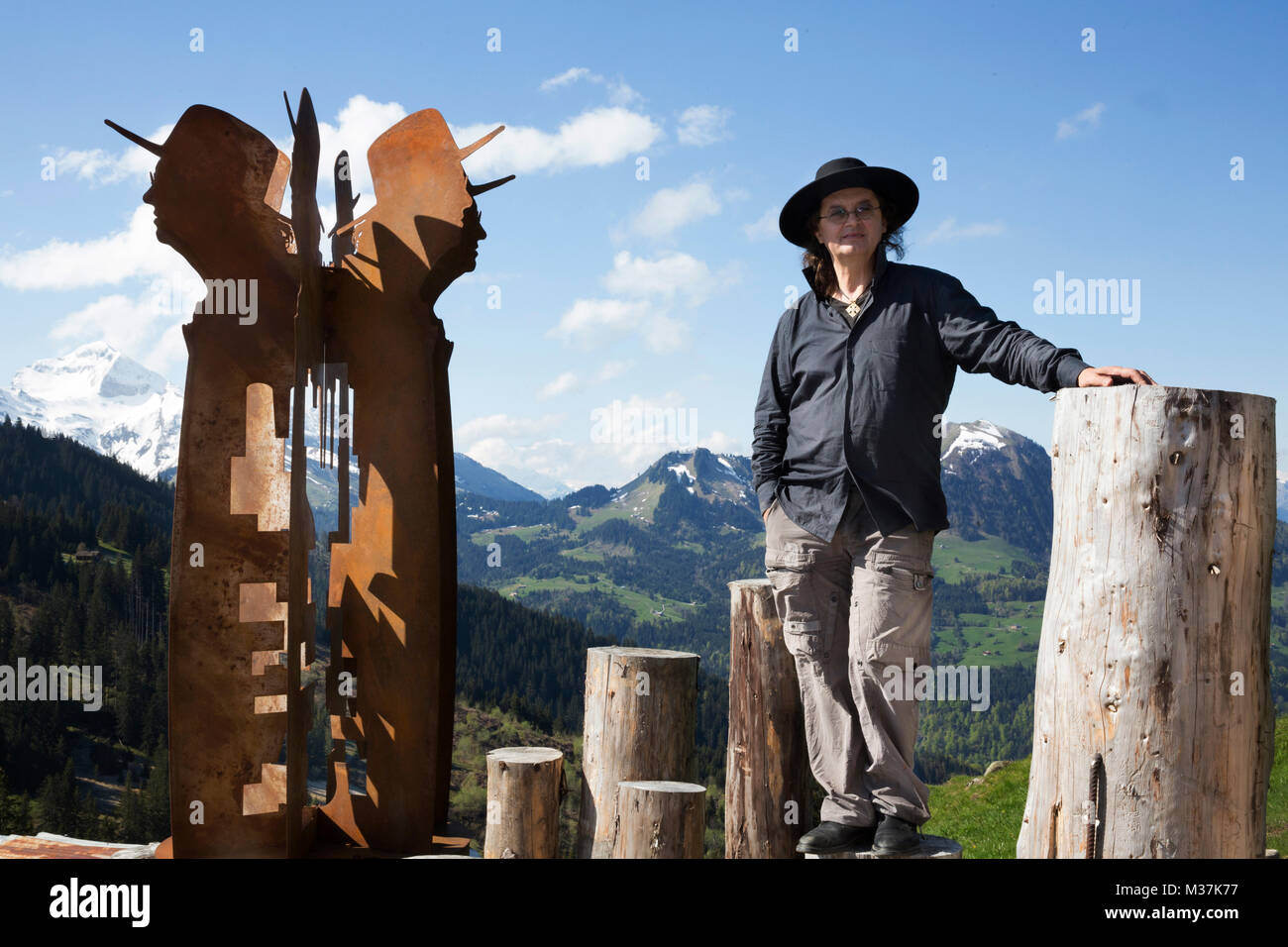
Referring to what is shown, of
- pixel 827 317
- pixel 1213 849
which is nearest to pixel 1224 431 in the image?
pixel 1213 849

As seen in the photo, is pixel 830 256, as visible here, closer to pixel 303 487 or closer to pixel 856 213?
pixel 856 213

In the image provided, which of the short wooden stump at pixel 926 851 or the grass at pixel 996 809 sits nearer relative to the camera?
the short wooden stump at pixel 926 851

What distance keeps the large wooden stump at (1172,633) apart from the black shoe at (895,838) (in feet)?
2.83

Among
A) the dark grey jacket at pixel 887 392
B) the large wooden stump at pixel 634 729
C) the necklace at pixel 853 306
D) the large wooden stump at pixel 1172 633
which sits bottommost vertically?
the large wooden stump at pixel 634 729

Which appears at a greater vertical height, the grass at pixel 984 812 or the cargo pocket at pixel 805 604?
Answer: the cargo pocket at pixel 805 604

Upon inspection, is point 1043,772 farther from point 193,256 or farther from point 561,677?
point 561,677

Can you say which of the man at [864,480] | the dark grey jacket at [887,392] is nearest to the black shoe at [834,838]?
the man at [864,480]

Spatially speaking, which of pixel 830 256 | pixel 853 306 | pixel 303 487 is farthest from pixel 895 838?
pixel 303 487

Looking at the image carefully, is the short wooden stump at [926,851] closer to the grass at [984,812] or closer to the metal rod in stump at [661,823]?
the metal rod in stump at [661,823]

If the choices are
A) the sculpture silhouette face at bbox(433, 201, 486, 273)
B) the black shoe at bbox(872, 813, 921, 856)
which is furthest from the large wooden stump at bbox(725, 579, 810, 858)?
the sculpture silhouette face at bbox(433, 201, 486, 273)

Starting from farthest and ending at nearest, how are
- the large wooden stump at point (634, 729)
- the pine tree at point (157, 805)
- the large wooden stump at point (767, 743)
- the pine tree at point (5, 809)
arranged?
the pine tree at point (157, 805) → the pine tree at point (5, 809) → the large wooden stump at point (634, 729) → the large wooden stump at point (767, 743)

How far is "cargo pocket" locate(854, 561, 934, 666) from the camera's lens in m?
4.25

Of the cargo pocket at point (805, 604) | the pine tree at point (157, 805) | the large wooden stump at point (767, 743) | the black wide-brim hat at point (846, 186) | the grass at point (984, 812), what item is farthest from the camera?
the pine tree at point (157, 805)

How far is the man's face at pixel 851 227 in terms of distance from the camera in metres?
4.67
